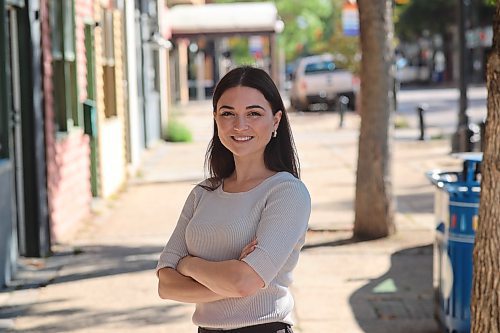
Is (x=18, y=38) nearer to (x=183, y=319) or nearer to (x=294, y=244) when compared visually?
(x=183, y=319)

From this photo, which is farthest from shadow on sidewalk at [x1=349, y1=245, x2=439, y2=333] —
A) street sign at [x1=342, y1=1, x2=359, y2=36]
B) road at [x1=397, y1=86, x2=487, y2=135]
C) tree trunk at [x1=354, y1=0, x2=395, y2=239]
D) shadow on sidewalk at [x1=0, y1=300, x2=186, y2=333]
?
street sign at [x1=342, y1=1, x2=359, y2=36]

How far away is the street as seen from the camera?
7.32 metres

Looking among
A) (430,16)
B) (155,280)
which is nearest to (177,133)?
(155,280)

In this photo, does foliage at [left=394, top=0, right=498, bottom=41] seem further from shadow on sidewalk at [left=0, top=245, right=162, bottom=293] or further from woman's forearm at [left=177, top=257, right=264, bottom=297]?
woman's forearm at [left=177, top=257, right=264, bottom=297]

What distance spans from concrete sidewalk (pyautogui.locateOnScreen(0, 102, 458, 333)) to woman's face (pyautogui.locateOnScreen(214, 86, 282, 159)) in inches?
148

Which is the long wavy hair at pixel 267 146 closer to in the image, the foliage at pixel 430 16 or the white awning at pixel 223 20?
the white awning at pixel 223 20

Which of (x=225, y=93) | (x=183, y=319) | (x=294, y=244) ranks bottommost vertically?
(x=183, y=319)

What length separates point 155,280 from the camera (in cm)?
866

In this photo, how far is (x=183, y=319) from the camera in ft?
24.0

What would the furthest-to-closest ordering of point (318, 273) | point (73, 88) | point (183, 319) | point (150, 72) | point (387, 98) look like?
point (150, 72) → point (73, 88) → point (387, 98) → point (318, 273) → point (183, 319)

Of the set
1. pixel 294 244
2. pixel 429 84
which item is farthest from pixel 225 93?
pixel 429 84

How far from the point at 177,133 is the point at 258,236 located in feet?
67.4

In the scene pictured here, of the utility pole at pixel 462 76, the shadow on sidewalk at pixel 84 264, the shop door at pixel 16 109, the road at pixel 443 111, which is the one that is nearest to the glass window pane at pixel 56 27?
the shop door at pixel 16 109

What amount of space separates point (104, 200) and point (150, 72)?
31.1ft
